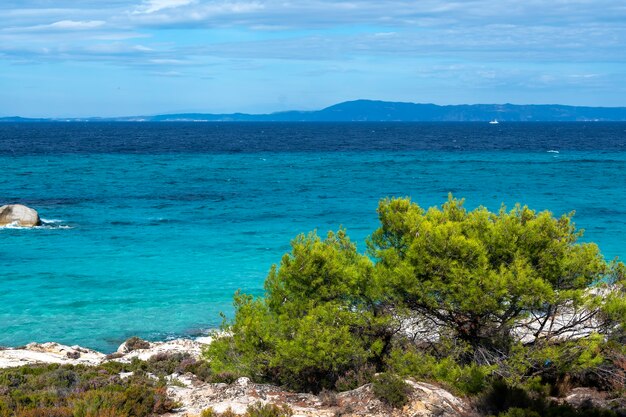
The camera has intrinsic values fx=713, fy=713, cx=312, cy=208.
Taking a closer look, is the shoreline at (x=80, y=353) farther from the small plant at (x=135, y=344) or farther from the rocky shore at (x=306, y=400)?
the rocky shore at (x=306, y=400)

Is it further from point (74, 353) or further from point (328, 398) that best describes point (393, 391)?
point (74, 353)

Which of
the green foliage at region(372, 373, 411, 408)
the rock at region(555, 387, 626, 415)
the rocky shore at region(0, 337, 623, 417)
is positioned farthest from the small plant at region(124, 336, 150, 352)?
the rock at region(555, 387, 626, 415)

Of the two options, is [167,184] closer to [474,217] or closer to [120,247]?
[120,247]

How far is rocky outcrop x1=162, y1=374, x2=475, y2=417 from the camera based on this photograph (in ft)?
43.6

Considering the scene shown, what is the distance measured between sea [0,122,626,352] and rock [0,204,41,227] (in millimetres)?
1170

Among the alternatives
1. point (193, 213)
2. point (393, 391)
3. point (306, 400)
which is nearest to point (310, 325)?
point (306, 400)

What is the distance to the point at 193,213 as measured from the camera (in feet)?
173

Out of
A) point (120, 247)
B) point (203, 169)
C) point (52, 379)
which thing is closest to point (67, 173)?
point (203, 169)

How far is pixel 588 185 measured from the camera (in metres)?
69.3

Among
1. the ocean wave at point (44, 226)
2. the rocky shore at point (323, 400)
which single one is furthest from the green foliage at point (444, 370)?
the ocean wave at point (44, 226)

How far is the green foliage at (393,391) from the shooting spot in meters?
13.3

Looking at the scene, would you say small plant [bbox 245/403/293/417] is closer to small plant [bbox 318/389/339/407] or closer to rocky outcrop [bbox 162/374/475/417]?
rocky outcrop [bbox 162/374/475/417]

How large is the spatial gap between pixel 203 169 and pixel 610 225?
51940 mm

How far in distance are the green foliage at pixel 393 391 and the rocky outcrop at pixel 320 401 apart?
0.10 m
